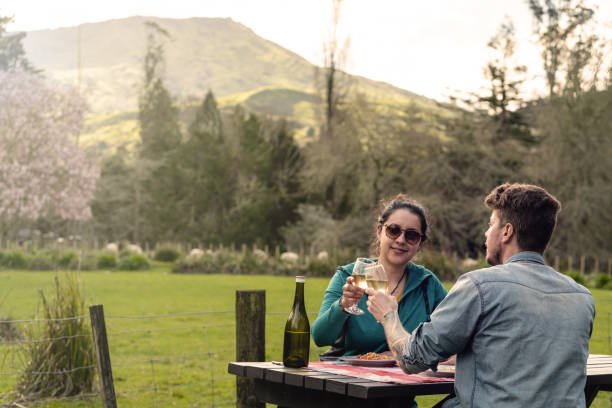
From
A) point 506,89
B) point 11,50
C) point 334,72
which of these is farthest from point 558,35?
point 11,50

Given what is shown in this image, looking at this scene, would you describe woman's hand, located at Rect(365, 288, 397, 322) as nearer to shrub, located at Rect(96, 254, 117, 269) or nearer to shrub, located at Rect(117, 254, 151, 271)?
shrub, located at Rect(117, 254, 151, 271)

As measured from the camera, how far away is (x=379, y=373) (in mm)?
2945

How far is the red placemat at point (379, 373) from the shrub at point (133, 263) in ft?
86.2

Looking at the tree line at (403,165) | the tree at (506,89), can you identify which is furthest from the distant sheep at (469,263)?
the tree at (506,89)

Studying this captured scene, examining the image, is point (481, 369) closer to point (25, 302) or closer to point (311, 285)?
point (25, 302)

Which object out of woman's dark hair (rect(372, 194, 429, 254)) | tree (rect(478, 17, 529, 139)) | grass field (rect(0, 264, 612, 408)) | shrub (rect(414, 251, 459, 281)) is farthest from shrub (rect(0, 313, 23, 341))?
tree (rect(478, 17, 529, 139))

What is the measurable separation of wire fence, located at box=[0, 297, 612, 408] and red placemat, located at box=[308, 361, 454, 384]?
152cm

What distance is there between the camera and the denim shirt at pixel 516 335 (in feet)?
8.13

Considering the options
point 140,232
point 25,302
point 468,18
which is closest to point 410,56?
point 468,18

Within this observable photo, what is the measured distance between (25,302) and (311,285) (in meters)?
8.20

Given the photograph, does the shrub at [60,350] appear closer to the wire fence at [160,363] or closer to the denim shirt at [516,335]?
the wire fence at [160,363]

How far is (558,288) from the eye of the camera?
257 cm

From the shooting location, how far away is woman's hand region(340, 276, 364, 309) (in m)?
3.17

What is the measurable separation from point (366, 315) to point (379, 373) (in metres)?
0.78
